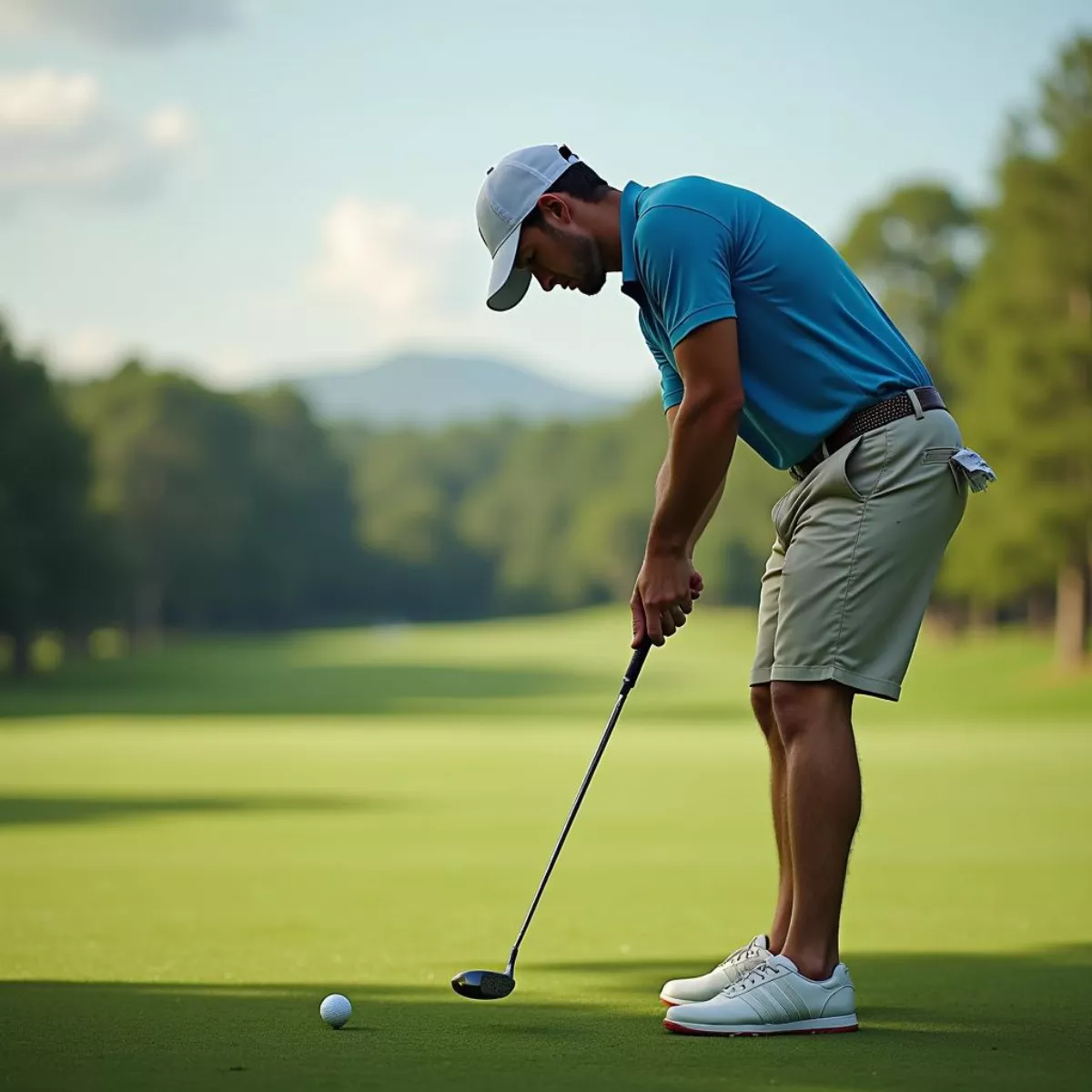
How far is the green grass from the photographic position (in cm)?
305

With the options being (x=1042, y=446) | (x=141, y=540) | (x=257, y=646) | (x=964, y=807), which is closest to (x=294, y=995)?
(x=964, y=807)

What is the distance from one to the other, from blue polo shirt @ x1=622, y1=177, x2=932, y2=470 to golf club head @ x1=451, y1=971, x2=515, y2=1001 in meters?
1.21

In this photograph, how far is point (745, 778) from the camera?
1399 centimetres

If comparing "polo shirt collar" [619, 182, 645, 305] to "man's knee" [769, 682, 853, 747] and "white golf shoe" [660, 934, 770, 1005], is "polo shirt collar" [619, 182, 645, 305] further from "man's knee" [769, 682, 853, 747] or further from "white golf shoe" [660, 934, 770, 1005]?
"white golf shoe" [660, 934, 770, 1005]

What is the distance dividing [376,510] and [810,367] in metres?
114

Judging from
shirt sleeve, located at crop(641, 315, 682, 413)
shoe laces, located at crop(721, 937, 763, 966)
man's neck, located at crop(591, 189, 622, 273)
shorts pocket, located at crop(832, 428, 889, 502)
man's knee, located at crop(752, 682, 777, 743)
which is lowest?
shoe laces, located at crop(721, 937, 763, 966)

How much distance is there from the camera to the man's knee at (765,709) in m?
3.81

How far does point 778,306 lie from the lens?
11.7ft

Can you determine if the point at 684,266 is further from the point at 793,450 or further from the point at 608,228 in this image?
the point at 793,450

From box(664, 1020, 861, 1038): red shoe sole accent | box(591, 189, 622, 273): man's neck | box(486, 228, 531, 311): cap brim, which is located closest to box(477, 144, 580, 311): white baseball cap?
box(486, 228, 531, 311): cap brim

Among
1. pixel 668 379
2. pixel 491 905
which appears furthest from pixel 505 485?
pixel 668 379

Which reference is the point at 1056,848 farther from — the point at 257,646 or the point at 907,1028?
the point at 257,646

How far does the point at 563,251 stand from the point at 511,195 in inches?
6.0

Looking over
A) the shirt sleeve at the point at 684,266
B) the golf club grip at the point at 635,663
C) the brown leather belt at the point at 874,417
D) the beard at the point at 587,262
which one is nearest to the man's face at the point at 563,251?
the beard at the point at 587,262
